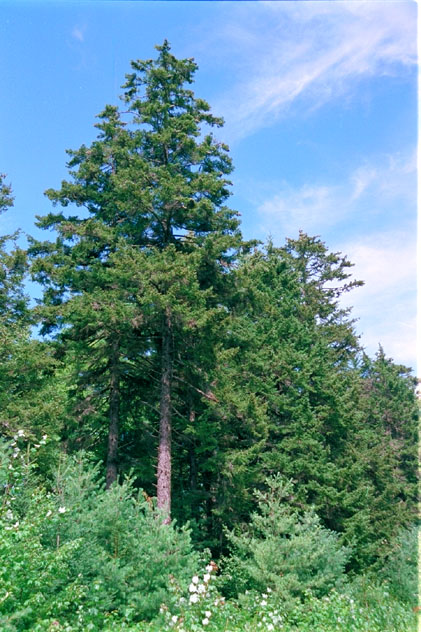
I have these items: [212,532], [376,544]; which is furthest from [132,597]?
[376,544]

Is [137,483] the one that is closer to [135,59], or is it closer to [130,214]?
[130,214]

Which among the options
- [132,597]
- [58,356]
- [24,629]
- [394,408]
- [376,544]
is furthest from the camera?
[394,408]

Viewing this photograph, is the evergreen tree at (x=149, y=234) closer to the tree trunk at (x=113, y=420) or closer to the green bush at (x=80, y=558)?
the tree trunk at (x=113, y=420)

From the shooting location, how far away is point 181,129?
1451 cm

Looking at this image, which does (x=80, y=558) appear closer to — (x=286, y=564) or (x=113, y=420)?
(x=286, y=564)

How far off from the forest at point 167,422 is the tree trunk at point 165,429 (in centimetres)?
5

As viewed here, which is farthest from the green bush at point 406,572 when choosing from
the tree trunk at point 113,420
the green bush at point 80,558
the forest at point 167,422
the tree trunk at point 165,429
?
the tree trunk at point 113,420

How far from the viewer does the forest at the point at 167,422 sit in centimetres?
743

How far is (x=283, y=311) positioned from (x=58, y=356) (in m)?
9.85

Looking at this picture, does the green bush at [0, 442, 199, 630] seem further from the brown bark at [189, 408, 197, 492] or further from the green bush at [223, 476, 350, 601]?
the brown bark at [189, 408, 197, 492]

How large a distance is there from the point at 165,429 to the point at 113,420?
7.25 ft

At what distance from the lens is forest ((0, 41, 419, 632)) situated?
24.4ft

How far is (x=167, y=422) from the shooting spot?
12.8 meters

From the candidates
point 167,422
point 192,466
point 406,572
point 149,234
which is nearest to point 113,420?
point 167,422
